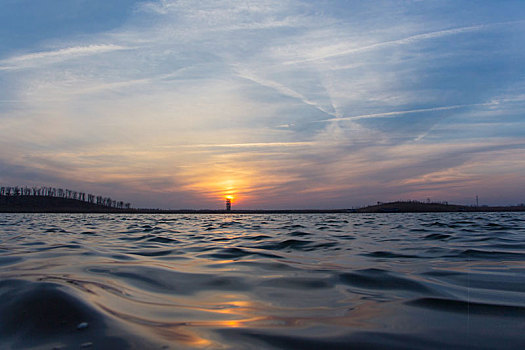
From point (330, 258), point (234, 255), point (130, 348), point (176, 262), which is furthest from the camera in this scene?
point (234, 255)

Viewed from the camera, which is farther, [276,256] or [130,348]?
[276,256]

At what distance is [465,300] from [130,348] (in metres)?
3.61

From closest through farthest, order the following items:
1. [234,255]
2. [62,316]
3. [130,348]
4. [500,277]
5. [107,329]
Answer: [130,348] < [107,329] < [62,316] < [500,277] < [234,255]

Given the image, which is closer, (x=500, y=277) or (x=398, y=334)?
(x=398, y=334)

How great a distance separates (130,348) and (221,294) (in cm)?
189

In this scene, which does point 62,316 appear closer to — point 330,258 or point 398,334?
point 398,334

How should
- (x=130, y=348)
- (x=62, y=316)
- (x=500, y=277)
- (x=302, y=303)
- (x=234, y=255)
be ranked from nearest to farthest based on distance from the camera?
(x=130, y=348)
(x=62, y=316)
(x=302, y=303)
(x=500, y=277)
(x=234, y=255)

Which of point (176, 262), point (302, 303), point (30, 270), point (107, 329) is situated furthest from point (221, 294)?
point (30, 270)

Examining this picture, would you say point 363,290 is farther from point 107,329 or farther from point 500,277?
point 107,329

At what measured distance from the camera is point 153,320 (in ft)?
9.79

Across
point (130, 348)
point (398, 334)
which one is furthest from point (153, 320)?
point (398, 334)

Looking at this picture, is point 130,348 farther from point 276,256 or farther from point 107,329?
point 276,256

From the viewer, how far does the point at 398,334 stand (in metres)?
2.74

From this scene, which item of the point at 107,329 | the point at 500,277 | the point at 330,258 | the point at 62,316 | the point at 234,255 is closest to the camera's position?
the point at 107,329
